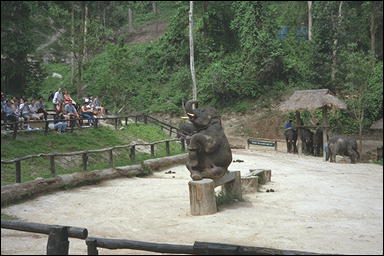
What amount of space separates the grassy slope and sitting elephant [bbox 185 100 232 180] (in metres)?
1.37

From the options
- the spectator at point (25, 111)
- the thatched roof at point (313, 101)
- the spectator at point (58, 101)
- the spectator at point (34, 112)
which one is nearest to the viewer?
the spectator at point (25, 111)

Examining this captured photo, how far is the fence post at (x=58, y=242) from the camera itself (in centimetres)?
303

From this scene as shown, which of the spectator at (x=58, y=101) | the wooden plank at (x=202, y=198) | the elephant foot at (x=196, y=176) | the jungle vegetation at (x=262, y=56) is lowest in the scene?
the wooden plank at (x=202, y=198)

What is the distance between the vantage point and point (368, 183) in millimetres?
8062

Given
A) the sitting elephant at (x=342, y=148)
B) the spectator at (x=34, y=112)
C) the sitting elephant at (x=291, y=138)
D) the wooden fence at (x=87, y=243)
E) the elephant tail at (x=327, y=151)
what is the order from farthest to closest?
the sitting elephant at (x=291, y=138) < the elephant tail at (x=327, y=151) < the sitting elephant at (x=342, y=148) < the spectator at (x=34, y=112) < the wooden fence at (x=87, y=243)

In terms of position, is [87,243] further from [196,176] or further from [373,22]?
[373,22]

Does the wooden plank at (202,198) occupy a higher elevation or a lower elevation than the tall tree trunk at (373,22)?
lower

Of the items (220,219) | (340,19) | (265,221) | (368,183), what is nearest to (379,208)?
(265,221)

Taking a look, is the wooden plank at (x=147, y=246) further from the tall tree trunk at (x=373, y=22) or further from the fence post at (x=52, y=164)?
the tall tree trunk at (x=373, y=22)

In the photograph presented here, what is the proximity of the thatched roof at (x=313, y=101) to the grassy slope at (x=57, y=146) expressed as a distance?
13.8ft

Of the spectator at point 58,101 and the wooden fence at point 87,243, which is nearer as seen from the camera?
the wooden fence at point 87,243

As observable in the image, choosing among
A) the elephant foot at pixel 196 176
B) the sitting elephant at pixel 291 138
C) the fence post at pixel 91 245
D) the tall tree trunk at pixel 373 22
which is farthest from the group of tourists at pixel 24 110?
the tall tree trunk at pixel 373 22

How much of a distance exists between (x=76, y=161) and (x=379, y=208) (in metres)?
4.31

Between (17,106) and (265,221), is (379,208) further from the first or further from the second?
(17,106)
